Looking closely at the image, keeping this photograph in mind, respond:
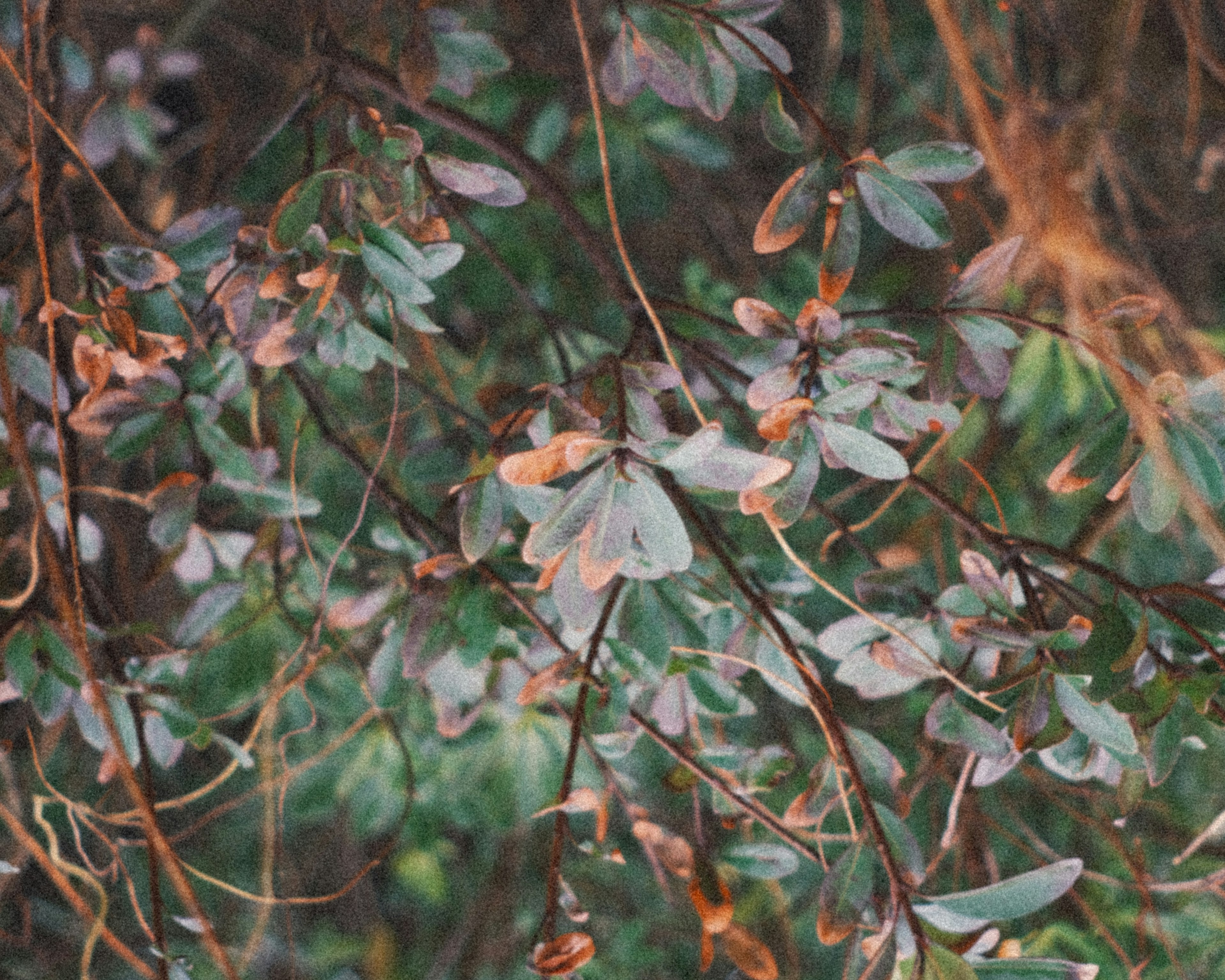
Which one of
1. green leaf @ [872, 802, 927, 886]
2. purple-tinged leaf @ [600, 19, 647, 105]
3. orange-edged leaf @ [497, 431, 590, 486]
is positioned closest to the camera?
orange-edged leaf @ [497, 431, 590, 486]

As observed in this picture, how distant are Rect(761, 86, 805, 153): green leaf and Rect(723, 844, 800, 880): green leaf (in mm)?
453

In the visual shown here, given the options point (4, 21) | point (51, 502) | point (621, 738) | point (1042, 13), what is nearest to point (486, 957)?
point (621, 738)

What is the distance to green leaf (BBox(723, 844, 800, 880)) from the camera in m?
0.58

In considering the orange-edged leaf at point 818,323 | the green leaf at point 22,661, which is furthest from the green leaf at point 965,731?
the green leaf at point 22,661

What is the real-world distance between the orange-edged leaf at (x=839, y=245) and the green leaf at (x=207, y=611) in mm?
425

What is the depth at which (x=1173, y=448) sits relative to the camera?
45 cm

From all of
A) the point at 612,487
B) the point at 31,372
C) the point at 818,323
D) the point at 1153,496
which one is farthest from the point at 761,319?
the point at 31,372

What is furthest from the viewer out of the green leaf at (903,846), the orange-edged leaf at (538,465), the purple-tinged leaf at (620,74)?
the purple-tinged leaf at (620,74)

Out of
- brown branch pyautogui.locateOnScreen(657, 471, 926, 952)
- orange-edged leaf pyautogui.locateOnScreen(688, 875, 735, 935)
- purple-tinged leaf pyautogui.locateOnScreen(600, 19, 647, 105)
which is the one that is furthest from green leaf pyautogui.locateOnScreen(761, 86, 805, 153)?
orange-edged leaf pyautogui.locateOnScreen(688, 875, 735, 935)

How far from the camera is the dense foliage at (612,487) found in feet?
1.49

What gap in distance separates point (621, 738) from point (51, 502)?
404mm

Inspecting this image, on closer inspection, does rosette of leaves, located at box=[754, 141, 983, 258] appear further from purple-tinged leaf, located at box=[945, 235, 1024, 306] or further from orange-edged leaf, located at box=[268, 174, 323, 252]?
orange-edged leaf, located at box=[268, 174, 323, 252]

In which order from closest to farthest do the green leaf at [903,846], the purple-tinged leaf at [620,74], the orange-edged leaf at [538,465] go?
the orange-edged leaf at [538,465], the green leaf at [903,846], the purple-tinged leaf at [620,74]

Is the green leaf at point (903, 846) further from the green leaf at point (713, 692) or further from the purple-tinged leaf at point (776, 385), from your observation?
the purple-tinged leaf at point (776, 385)
